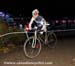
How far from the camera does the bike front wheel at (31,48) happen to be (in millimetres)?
12227

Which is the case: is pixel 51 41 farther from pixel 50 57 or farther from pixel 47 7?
pixel 47 7

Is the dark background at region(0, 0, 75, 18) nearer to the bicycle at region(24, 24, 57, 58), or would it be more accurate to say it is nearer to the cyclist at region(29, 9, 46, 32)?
the cyclist at region(29, 9, 46, 32)

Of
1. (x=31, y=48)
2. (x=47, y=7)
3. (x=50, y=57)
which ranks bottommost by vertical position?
(x=50, y=57)

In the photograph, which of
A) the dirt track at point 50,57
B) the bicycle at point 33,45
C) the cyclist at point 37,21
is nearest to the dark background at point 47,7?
the dirt track at point 50,57

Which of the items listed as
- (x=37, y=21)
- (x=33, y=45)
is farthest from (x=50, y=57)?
(x=37, y=21)

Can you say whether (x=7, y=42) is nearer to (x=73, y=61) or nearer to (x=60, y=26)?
(x=73, y=61)

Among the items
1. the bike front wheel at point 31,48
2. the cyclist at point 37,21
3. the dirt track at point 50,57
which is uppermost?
the cyclist at point 37,21

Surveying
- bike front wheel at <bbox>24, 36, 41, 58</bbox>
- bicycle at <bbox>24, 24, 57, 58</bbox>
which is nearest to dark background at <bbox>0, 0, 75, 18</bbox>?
bicycle at <bbox>24, 24, 57, 58</bbox>

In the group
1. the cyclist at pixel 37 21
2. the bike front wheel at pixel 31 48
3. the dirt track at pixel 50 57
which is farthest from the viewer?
the cyclist at pixel 37 21

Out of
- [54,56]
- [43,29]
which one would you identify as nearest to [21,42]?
[43,29]

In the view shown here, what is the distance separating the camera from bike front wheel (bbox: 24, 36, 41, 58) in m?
12.2

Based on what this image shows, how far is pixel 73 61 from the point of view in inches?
452

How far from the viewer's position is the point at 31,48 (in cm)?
1230

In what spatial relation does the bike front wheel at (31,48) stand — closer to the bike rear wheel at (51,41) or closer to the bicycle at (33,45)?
the bicycle at (33,45)
